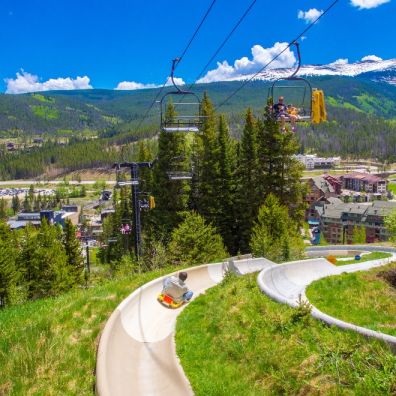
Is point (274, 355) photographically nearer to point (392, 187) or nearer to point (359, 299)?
point (359, 299)

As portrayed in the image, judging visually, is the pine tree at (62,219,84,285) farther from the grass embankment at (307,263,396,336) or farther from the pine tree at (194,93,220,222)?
the grass embankment at (307,263,396,336)

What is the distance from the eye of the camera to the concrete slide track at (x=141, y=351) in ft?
33.2

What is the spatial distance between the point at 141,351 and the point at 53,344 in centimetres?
256

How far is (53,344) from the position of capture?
436 inches

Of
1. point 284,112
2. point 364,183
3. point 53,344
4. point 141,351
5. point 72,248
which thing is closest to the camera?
point 53,344

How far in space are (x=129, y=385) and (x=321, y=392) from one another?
14.6 feet

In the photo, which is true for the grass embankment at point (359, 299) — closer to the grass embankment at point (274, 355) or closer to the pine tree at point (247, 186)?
the grass embankment at point (274, 355)

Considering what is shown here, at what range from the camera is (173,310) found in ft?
53.8

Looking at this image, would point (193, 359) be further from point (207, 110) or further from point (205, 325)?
point (207, 110)

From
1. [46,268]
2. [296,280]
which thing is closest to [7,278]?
[46,268]

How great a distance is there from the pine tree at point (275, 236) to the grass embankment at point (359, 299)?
817 cm

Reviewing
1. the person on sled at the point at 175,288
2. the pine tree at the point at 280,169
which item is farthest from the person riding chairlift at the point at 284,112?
the pine tree at the point at 280,169

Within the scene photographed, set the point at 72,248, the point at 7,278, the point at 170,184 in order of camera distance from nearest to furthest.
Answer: the point at 7,278, the point at 170,184, the point at 72,248

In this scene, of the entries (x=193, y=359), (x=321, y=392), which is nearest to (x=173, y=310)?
(x=193, y=359)
